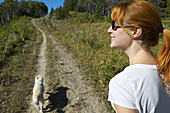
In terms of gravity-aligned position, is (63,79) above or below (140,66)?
below

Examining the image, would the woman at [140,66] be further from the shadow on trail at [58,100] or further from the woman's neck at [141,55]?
the shadow on trail at [58,100]

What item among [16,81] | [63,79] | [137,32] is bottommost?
[63,79]

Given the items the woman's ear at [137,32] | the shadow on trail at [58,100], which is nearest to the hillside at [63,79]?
the shadow on trail at [58,100]

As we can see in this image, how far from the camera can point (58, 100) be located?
465 centimetres

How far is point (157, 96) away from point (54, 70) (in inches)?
250

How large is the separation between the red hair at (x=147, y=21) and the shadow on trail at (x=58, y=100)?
3.88 metres

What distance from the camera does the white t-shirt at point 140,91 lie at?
33.4 inches

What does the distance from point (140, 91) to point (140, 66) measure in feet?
0.62

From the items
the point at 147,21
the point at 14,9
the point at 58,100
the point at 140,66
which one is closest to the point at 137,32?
the point at 147,21

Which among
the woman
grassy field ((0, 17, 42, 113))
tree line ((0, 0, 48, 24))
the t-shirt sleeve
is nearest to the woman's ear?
the woman

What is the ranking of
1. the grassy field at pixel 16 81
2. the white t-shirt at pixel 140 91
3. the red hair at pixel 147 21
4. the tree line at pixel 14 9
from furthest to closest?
the tree line at pixel 14 9 < the grassy field at pixel 16 81 < the red hair at pixel 147 21 < the white t-shirt at pixel 140 91

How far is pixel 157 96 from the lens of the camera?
0.86 m

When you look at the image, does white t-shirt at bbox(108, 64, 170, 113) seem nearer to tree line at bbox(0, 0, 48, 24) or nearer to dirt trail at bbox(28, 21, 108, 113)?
dirt trail at bbox(28, 21, 108, 113)

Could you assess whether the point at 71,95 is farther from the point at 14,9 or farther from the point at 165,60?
the point at 14,9
